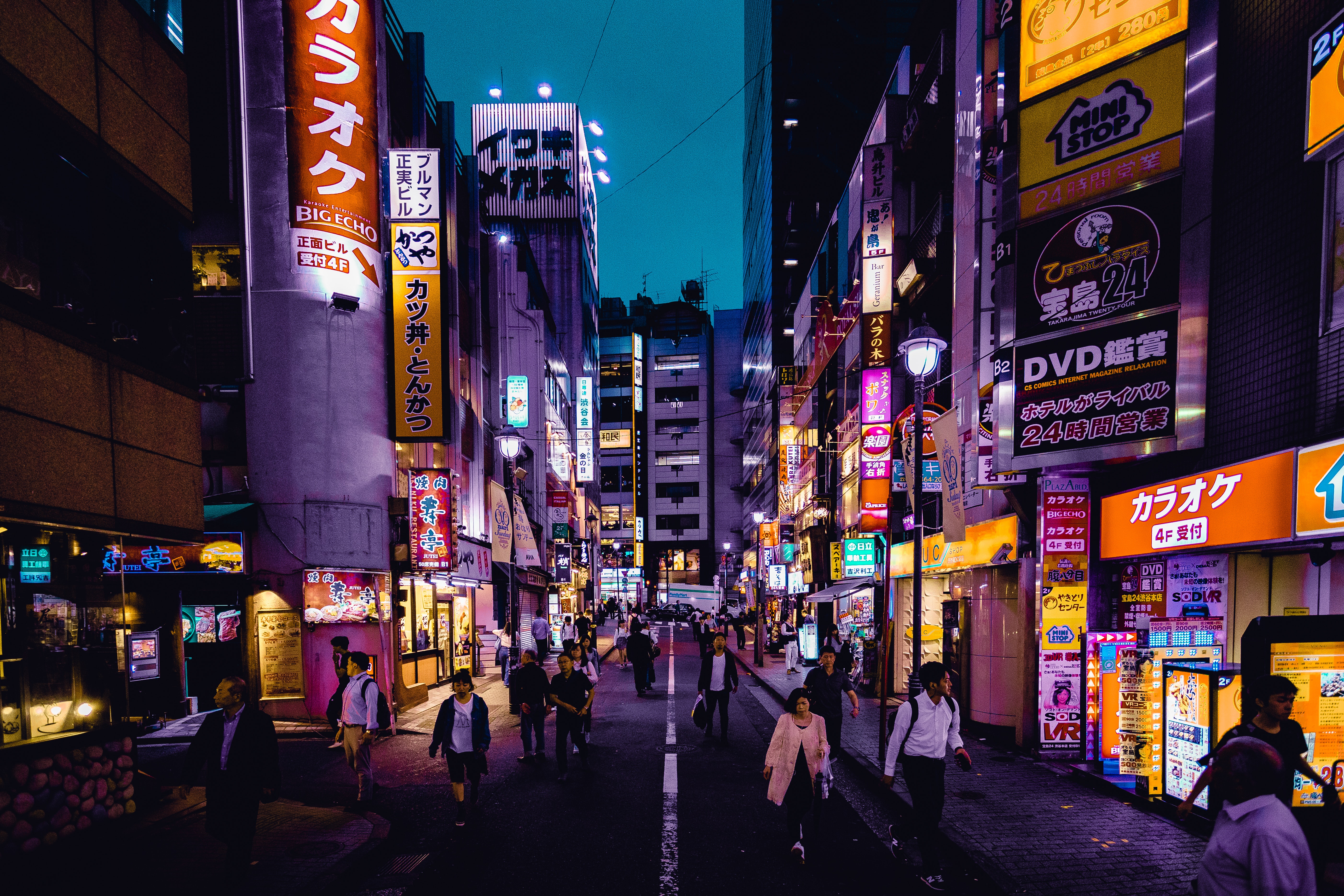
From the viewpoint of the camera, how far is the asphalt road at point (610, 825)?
646cm

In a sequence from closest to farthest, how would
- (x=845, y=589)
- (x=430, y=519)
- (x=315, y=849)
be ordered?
(x=315, y=849) < (x=430, y=519) < (x=845, y=589)

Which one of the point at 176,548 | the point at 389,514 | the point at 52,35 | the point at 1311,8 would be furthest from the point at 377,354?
the point at 1311,8

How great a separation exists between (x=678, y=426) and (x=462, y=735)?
76.5 metres

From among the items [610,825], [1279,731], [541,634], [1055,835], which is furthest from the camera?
[541,634]

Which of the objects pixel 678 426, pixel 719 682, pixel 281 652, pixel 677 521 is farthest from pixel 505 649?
pixel 678 426

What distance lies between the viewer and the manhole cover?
6945mm

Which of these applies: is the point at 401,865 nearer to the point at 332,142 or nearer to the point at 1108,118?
the point at 1108,118

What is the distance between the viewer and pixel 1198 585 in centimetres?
912

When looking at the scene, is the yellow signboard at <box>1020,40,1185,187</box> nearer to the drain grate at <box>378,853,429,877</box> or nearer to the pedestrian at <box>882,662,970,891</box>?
the pedestrian at <box>882,662,970,891</box>

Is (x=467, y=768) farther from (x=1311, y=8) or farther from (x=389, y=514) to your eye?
(x=1311, y=8)

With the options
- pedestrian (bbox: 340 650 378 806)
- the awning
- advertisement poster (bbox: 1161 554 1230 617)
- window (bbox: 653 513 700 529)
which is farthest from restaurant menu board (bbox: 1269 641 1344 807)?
window (bbox: 653 513 700 529)

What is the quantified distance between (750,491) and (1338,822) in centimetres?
6368

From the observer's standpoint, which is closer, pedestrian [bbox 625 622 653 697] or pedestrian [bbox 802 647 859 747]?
pedestrian [bbox 802 647 859 747]

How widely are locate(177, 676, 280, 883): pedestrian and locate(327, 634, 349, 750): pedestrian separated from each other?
276cm
